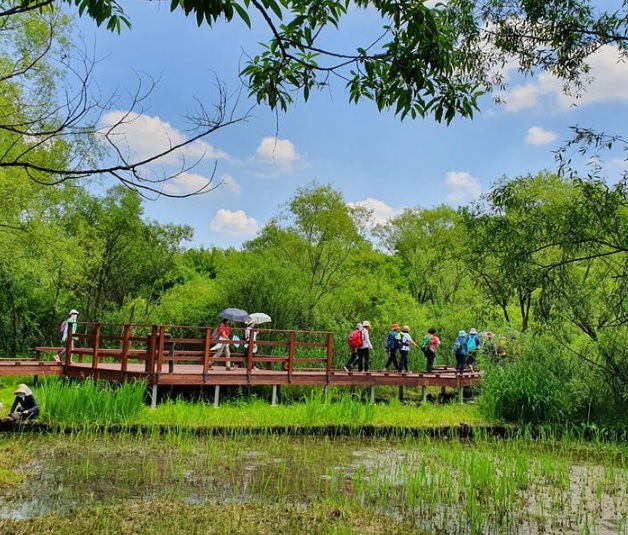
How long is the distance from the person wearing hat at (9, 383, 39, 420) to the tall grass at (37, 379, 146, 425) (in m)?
0.18

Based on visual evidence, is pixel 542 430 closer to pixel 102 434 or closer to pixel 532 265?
pixel 532 265

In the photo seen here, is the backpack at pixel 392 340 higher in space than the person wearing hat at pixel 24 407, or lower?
higher

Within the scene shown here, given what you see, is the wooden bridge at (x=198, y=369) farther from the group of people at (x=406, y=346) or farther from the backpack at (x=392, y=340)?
the backpack at (x=392, y=340)

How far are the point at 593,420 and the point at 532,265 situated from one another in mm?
5398

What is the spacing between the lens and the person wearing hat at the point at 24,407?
932cm

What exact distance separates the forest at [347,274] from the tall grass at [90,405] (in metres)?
3.34

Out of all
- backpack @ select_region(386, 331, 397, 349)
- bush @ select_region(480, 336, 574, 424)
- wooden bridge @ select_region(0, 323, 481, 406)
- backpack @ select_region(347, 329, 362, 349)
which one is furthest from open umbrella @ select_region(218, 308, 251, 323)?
bush @ select_region(480, 336, 574, 424)

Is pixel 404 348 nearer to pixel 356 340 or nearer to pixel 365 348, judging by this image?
pixel 365 348

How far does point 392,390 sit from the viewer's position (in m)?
16.8

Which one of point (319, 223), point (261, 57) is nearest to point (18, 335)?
point (319, 223)

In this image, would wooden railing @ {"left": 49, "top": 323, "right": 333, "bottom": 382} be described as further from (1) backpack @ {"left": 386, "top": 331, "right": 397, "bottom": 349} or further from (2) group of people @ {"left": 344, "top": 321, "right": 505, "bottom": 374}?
(1) backpack @ {"left": 386, "top": 331, "right": 397, "bottom": 349}

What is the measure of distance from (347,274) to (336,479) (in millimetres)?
16008

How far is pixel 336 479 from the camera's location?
23.7 ft

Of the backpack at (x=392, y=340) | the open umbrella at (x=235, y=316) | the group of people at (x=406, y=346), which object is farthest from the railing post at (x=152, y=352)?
the backpack at (x=392, y=340)
